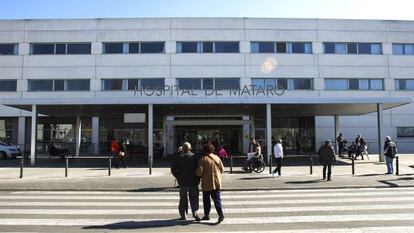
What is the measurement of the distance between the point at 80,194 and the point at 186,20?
29.0m

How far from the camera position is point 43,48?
133 ft

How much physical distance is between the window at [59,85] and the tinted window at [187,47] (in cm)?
854

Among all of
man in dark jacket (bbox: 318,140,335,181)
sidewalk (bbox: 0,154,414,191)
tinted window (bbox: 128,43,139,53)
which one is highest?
tinted window (bbox: 128,43,139,53)

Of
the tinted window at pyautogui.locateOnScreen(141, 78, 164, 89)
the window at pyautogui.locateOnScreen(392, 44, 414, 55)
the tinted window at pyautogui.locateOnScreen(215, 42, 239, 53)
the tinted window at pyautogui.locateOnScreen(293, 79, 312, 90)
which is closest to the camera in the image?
the tinted window at pyautogui.locateOnScreen(141, 78, 164, 89)

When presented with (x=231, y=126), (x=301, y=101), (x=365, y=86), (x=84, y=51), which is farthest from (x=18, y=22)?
(x=365, y=86)

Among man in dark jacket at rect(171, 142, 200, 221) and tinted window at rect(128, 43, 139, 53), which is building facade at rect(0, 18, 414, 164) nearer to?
tinted window at rect(128, 43, 139, 53)

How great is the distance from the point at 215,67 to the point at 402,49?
17.1m

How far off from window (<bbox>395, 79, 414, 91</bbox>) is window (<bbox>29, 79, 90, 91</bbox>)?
27.3m

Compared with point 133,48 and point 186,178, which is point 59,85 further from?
point 186,178

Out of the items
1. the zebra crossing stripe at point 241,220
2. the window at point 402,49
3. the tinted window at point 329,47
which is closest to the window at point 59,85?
the tinted window at point 329,47

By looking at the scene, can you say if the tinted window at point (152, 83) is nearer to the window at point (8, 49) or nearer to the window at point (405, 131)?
the window at point (8, 49)

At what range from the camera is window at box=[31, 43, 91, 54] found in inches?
1591

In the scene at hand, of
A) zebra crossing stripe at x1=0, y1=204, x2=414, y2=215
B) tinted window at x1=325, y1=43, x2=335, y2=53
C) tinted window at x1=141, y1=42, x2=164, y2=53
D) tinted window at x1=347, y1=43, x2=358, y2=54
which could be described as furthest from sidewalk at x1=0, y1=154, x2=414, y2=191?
tinted window at x1=347, y1=43, x2=358, y2=54

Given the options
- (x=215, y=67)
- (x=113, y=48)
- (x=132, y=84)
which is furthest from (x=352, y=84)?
(x=113, y=48)
